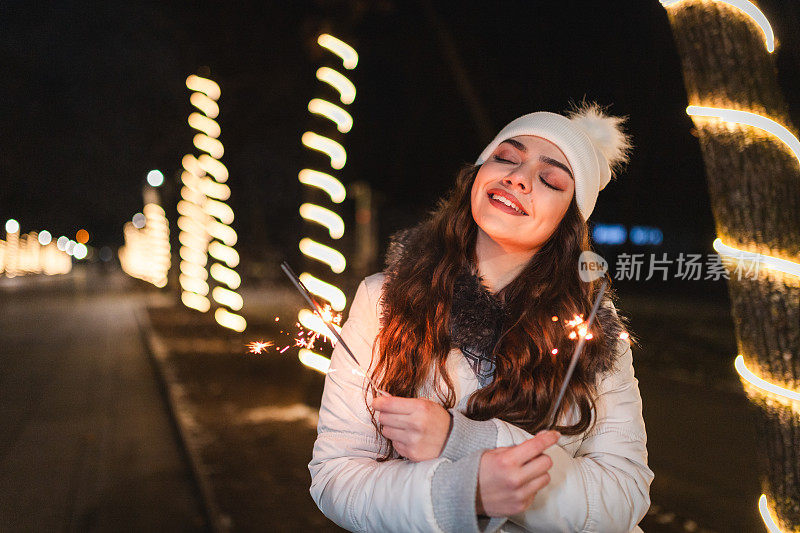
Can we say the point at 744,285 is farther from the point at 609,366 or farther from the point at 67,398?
the point at 67,398

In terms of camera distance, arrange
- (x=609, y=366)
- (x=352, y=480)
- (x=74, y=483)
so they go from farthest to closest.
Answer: (x=74, y=483)
(x=609, y=366)
(x=352, y=480)

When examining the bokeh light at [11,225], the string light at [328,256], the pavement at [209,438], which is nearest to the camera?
the pavement at [209,438]

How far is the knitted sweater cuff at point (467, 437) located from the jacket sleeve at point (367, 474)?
30 mm

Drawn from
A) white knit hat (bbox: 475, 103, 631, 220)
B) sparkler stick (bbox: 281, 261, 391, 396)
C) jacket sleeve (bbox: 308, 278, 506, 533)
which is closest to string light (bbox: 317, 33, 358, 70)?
white knit hat (bbox: 475, 103, 631, 220)

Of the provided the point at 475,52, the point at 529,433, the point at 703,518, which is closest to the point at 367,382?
the point at 529,433

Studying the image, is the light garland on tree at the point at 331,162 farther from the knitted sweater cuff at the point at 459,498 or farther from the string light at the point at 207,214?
the string light at the point at 207,214

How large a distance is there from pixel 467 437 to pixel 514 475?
0.22 metres

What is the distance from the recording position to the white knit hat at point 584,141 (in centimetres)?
231

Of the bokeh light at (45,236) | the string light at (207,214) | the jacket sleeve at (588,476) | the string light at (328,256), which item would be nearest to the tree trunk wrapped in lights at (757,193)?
the jacket sleeve at (588,476)

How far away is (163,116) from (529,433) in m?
17.3

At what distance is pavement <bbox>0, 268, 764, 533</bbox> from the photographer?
18.1 ft

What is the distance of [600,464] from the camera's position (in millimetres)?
2016

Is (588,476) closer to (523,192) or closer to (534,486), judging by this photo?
(534,486)

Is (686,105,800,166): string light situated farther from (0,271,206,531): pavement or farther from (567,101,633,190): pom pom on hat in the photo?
(0,271,206,531): pavement
